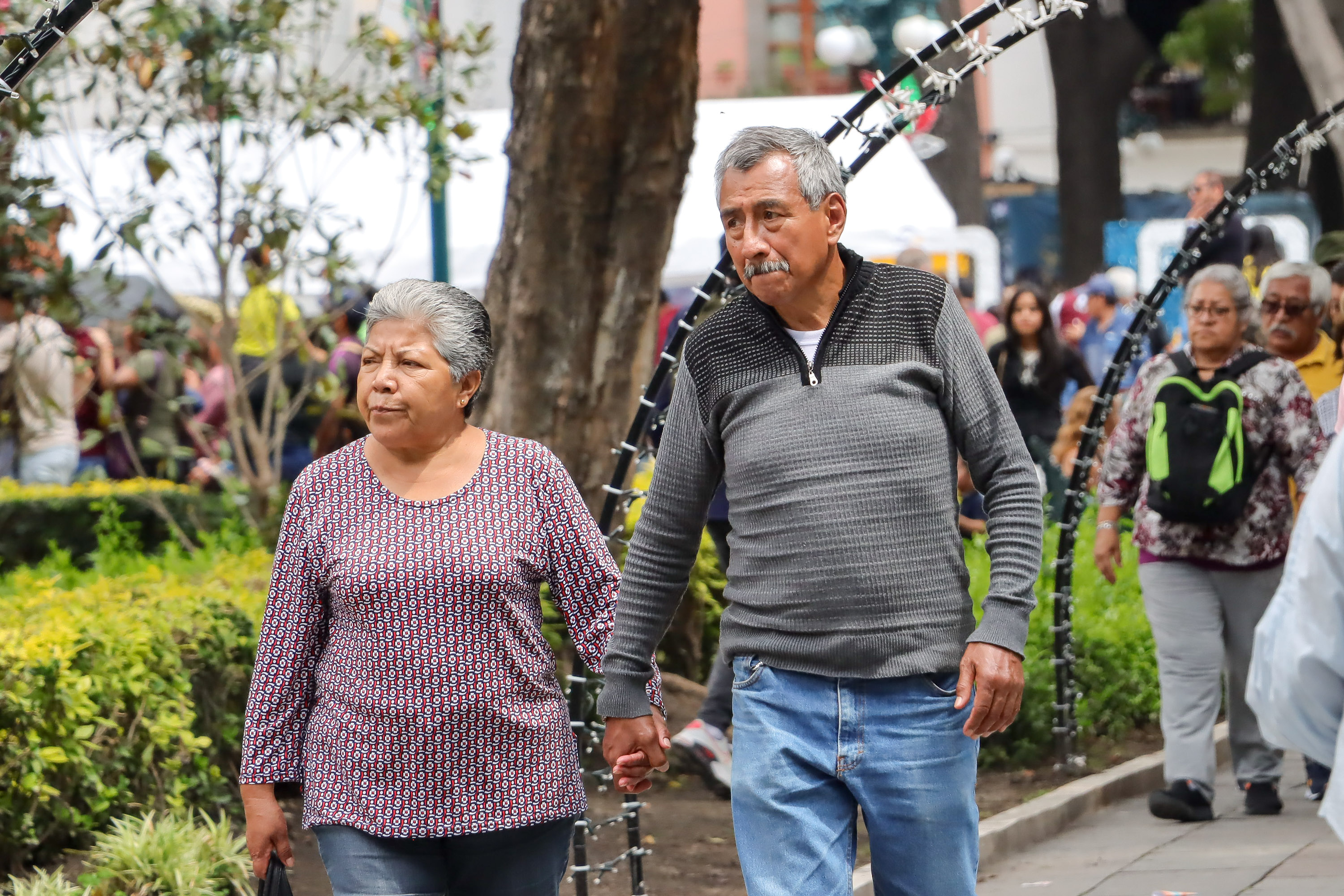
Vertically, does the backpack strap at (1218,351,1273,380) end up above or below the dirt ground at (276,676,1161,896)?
above

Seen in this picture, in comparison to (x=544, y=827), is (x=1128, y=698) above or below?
below

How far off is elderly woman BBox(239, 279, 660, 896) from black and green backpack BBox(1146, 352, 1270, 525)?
3382mm

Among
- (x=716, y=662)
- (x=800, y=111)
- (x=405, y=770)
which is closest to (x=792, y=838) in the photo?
(x=405, y=770)

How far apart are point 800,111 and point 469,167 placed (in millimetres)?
2980

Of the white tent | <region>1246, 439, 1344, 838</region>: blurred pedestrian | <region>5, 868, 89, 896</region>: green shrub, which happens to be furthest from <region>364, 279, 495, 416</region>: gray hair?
the white tent

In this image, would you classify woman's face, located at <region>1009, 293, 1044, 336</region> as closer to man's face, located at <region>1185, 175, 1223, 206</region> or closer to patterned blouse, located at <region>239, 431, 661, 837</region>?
man's face, located at <region>1185, 175, 1223, 206</region>

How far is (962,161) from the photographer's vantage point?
25938 mm

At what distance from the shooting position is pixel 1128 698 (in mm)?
8344

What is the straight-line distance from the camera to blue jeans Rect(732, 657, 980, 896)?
11.0 ft

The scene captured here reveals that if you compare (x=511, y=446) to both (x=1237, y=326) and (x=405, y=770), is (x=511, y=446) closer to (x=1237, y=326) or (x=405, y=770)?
(x=405, y=770)

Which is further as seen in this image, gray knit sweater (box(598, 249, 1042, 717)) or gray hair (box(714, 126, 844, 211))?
gray hair (box(714, 126, 844, 211))

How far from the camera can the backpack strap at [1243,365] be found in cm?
662

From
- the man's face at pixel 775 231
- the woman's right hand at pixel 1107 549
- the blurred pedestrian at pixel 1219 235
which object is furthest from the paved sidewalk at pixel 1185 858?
the blurred pedestrian at pixel 1219 235

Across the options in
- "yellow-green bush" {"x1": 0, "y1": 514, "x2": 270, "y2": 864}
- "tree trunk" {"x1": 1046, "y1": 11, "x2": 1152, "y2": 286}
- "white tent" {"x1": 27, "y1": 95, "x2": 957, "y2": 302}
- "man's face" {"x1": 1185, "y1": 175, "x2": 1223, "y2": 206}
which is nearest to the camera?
"yellow-green bush" {"x1": 0, "y1": 514, "x2": 270, "y2": 864}
